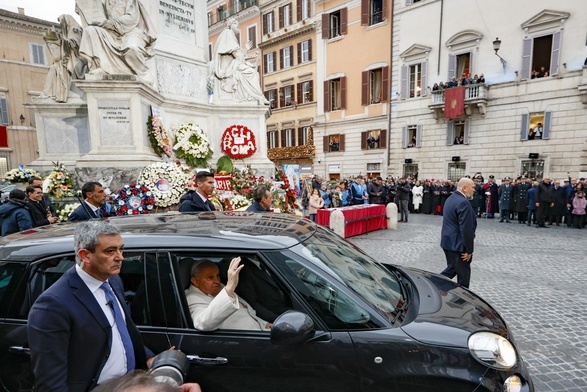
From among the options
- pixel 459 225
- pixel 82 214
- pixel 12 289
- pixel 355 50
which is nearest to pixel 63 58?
pixel 82 214

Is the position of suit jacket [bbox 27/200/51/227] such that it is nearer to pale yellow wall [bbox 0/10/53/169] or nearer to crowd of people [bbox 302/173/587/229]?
crowd of people [bbox 302/173/587/229]

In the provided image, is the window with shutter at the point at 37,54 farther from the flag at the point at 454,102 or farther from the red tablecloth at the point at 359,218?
the flag at the point at 454,102

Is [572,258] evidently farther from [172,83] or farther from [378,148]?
[378,148]

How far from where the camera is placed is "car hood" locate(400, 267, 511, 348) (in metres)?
2.02

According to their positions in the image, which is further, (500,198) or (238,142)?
(500,198)

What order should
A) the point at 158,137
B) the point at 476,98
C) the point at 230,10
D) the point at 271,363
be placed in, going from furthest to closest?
the point at 230,10
the point at 476,98
the point at 158,137
the point at 271,363

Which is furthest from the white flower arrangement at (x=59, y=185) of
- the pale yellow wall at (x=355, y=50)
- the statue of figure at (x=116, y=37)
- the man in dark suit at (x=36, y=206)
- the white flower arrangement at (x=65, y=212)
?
the pale yellow wall at (x=355, y=50)

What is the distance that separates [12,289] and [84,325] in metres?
0.96

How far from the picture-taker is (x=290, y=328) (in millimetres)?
1805

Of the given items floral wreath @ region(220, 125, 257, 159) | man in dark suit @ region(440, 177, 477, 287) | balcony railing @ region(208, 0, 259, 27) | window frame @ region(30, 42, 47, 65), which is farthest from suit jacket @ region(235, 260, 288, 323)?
window frame @ region(30, 42, 47, 65)

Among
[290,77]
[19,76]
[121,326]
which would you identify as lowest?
[121,326]

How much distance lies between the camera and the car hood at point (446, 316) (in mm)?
2020

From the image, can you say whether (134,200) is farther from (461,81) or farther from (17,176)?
(461,81)

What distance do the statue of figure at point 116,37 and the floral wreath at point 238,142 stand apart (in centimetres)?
247
